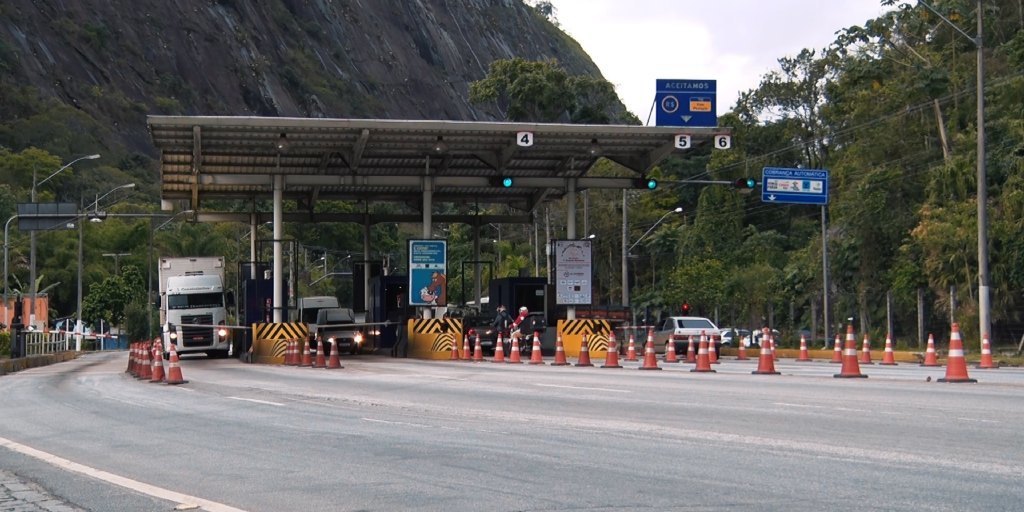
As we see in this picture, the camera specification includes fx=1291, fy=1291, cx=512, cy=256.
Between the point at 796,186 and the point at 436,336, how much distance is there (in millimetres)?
14191

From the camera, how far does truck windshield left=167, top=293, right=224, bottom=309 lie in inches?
1869

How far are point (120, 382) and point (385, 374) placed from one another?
582 centimetres

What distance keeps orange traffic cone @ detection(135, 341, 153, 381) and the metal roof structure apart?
7.67 meters

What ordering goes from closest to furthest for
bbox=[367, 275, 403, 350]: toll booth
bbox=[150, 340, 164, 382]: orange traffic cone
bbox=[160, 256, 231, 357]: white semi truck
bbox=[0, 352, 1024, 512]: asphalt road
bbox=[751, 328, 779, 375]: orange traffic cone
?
bbox=[0, 352, 1024, 512]: asphalt road → bbox=[751, 328, 779, 375]: orange traffic cone → bbox=[150, 340, 164, 382]: orange traffic cone → bbox=[160, 256, 231, 357]: white semi truck → bbox=[367, 275, 403, 350]: toll booth

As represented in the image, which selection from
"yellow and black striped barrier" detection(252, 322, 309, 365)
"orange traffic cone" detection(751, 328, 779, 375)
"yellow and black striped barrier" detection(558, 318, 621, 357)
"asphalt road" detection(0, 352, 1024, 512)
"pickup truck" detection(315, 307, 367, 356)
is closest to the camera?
"asphalt road" detection(0, 352, 1024, 512)

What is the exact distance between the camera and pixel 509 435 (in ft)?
45.2

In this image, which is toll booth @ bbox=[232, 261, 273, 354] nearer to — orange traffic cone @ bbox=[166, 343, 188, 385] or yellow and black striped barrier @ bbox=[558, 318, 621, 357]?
yellow and black striped barrier @ bbox=[558, 318, 621, 357]

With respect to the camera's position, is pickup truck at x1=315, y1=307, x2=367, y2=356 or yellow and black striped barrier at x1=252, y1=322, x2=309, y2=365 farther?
pickup truck at x1=315, y1=307, x2=367, y2=356

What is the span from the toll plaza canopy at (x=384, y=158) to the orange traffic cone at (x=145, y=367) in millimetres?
7684

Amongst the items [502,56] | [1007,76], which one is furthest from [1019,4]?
[502,56]

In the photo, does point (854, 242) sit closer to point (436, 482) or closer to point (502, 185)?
point (502, 185)

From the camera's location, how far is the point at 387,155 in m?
42.8

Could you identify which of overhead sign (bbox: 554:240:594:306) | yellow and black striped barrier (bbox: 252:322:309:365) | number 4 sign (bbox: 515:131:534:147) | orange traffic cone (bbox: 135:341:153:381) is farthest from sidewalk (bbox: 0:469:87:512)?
overhead sign (bbox: 554:240:594:306)

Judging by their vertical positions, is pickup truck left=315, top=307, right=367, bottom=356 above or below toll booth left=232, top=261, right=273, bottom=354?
below
